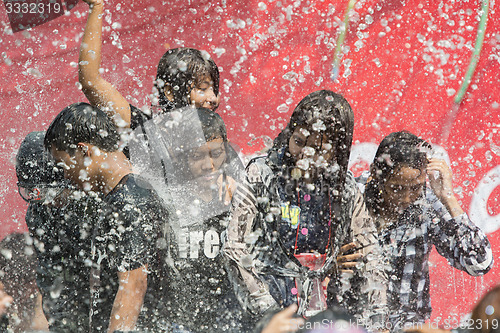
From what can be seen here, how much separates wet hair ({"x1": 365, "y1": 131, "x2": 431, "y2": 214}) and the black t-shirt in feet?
3.48

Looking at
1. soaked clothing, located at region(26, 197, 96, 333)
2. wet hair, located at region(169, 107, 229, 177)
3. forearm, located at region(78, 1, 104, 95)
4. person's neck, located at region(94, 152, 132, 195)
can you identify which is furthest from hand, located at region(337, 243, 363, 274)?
forearm, located at region(78, 1, 104, 95)

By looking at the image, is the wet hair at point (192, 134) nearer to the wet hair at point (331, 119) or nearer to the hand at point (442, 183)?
the wet hair at point (331, 119)

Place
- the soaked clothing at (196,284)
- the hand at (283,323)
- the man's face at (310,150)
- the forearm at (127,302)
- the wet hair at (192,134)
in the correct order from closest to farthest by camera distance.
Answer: the hand at (283,323)
the forearm at (127,302)
the man's face at (310,150)
the soaked clothing at (196,284)
the wet hair at (192,134)

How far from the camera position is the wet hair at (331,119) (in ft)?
6.11

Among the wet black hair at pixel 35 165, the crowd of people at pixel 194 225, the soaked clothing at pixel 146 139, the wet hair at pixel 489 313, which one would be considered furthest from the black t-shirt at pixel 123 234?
the wet hair at pixel 489 313

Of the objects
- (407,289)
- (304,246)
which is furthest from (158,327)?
(407,289)

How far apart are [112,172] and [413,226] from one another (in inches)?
55.0

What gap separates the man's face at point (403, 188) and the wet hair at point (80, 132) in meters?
1.25

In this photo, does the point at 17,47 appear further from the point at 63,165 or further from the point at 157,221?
the point at 157,221

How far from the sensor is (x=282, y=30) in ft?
11.3

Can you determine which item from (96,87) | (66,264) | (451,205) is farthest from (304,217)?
(96,87)

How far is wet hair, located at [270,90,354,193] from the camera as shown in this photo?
1.86 metres

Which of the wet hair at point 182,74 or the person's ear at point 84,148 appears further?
the wet hair at point 182,74

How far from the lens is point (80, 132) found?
1.92 metres
